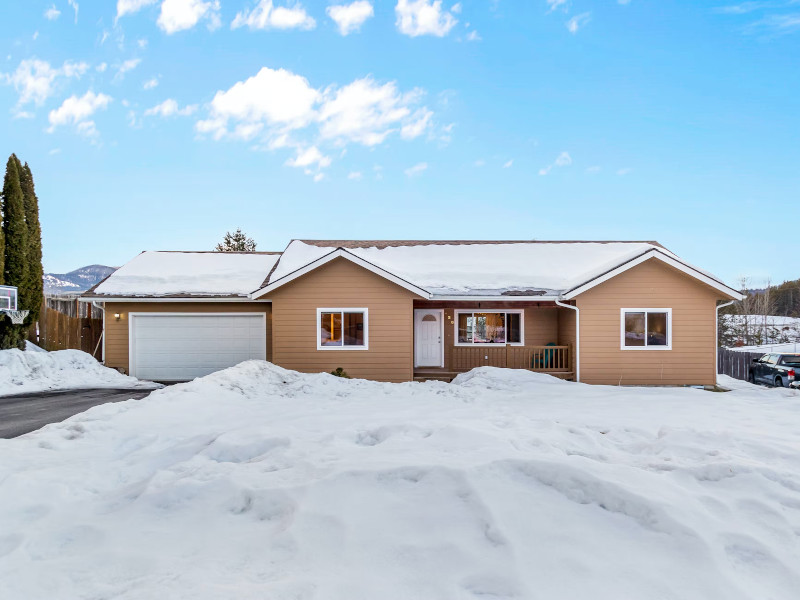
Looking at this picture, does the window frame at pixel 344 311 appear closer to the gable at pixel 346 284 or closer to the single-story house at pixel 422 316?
the single-story house at pixel 422 316

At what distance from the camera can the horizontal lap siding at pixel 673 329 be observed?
1318 centimetres

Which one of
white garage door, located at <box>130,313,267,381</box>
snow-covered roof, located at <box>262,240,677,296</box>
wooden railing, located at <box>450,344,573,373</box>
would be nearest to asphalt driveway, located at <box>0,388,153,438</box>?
white garage door, located at <box>130,313,267,381</box>

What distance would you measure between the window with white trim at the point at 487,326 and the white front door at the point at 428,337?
671 mm

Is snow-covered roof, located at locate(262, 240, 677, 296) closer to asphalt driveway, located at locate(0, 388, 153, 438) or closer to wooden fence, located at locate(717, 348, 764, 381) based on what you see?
asphalt driveway, located at locate(0, 388, 153, 438)

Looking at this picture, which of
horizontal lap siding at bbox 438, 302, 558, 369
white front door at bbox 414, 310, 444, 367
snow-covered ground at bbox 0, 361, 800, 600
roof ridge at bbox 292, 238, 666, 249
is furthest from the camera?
roof ridge at bbox 292, 238, 666, 249

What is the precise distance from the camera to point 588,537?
292 cm

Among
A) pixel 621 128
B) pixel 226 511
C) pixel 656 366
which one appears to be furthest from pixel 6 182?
pixel 621 128

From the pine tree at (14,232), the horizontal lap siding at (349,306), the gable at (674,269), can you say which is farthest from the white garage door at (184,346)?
the gable at (674,269)

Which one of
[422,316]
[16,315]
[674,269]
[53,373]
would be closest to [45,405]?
[53,373]

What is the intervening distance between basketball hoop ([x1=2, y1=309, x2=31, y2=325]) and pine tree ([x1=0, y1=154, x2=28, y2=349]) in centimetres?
40

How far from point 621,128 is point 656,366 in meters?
12.5

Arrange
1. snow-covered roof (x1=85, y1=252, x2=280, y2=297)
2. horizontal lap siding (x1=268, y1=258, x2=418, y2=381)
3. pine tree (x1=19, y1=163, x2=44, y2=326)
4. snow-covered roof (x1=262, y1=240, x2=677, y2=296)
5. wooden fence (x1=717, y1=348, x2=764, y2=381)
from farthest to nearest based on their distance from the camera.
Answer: wooden fence (x1=717, y1=348, x2=764, y2=381), pine tree (x1=19, y1=163, x2=44, y2=326), snow-covered roof (x1=85, y1=252, x2=280, y2=297), snow-covered roof (x1=262, y1=240, x2=677, y2=296), horizontal lap siding (x1=268, y1=258, x2=418, y2=381)

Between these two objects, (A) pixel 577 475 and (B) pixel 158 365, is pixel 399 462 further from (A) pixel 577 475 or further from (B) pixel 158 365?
(B) pixel 158 365

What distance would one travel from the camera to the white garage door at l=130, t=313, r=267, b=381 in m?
14.4
